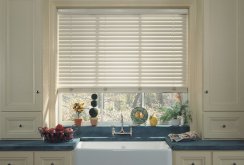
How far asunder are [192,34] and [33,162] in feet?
6.64

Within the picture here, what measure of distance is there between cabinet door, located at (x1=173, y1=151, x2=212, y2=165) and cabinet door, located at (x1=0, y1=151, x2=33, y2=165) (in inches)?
50.0

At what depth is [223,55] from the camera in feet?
10.7

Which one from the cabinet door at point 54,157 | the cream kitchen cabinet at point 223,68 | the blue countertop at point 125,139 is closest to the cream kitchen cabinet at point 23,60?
the blue countertop at point 125,139

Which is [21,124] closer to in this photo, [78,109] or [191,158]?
[78,109]

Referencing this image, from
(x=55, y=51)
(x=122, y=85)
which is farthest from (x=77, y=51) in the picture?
(x=122, y=85)

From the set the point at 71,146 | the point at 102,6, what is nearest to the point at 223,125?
the point at 71,146

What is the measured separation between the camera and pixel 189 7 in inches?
140

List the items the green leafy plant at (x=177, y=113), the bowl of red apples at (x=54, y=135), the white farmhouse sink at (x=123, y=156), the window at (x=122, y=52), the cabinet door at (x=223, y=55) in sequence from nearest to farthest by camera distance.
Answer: the white farmhouse sink at (x=123, y=156)
the bowl of red apples at (x=54, y=135)
the cabinet door at (x=223, y=55)
the green leafy plant at (x=177, y=113)
the window at (x=122, y=52)

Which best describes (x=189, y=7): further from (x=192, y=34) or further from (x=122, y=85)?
(x=122, y=85)

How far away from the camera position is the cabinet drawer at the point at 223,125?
10.7 feet

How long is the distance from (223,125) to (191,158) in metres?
0.54

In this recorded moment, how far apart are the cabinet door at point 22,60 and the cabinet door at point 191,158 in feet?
4.50

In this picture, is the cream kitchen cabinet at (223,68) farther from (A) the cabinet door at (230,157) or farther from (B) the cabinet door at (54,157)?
(B) the cabinet door at (54,157)

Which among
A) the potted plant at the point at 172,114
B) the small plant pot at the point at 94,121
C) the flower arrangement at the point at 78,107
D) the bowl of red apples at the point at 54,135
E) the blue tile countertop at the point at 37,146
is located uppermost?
the flower arrangement at the point at 78,107
